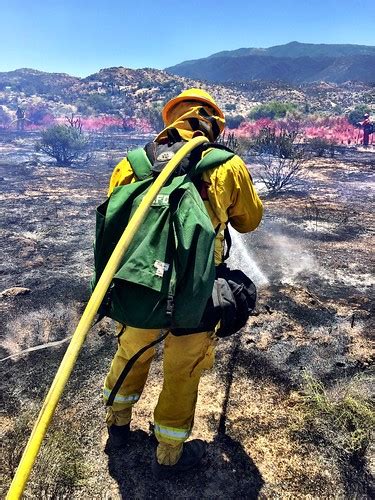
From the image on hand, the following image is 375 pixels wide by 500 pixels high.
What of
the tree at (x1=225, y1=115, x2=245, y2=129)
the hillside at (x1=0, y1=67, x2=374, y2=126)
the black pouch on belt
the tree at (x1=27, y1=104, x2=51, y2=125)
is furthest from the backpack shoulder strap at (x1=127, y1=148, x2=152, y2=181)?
the tree at (x1=27, y1=104, x2=51, y2=125)

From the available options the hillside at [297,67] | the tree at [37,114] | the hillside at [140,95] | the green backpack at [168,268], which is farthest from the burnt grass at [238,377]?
the hillside at [297,67]

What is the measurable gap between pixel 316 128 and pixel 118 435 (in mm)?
24677

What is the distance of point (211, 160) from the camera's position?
6.05 ft

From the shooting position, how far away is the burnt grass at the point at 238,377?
2.11 m

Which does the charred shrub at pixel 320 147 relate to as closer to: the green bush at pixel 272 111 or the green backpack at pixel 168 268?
the green bush at pixel 272 111

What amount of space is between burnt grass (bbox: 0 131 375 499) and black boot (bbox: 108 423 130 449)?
60mm

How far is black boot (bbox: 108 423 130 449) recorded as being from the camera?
90.6 inches

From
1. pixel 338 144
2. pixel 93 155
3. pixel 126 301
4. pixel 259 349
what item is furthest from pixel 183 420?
pixel 338 144

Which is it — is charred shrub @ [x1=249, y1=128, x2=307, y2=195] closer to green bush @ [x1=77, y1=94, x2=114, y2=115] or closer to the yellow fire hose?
the yellow fire hose

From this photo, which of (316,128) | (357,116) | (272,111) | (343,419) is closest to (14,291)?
(343,419)

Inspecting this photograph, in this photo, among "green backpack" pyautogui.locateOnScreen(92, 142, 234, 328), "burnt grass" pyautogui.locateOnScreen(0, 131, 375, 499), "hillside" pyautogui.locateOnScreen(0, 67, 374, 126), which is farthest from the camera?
"hillside" pyautogui.locateOnScreen(0, 67, 374, 126)

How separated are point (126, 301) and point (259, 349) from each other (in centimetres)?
203

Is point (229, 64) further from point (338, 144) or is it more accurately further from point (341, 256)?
point (341, 256)

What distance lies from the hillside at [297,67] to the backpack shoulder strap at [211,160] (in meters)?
82.4
